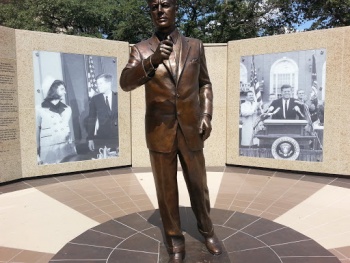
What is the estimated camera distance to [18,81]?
20.2 ft

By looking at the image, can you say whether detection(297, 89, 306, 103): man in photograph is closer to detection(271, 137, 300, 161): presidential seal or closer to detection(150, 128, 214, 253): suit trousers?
detection(271, 137, 300, 161): presidential seal

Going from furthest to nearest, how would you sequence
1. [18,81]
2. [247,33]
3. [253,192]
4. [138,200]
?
[247,33], [18,81], [253,192], [138,200]

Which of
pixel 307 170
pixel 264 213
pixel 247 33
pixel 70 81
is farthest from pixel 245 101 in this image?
pixel 247 33

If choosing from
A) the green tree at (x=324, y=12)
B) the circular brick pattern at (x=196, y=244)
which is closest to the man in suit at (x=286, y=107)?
the circular brick pattern at (x=196, y=244)

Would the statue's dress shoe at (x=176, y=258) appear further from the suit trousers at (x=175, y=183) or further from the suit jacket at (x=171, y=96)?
the suit jacket at (x=171, y=96)

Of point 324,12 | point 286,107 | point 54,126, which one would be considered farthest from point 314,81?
point 324,12

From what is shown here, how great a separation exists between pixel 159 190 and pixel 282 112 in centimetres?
469

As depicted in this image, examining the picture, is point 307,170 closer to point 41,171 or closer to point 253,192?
point 253,192

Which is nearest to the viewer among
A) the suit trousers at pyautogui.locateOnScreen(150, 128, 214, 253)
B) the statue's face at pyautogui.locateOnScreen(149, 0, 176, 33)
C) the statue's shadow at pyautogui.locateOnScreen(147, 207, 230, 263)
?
the statue's face at pyautogui.locateOnScreen(149, 0, 176, 33)

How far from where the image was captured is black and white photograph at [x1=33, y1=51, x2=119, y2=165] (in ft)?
21.0

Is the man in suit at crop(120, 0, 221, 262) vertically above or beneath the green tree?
beneath

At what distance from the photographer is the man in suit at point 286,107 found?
6673mm

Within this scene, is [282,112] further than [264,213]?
Yes

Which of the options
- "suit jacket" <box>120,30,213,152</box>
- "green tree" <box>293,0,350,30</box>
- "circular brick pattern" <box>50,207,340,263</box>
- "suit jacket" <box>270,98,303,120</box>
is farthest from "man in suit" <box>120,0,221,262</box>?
"green tree" <box>293,0,350,30</box>
